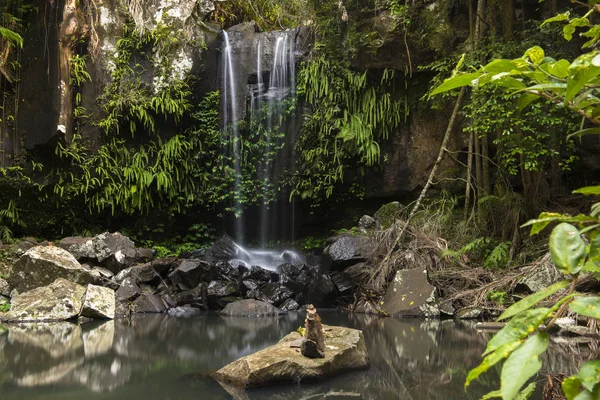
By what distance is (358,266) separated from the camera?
884cm

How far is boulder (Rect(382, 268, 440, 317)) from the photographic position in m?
7.45

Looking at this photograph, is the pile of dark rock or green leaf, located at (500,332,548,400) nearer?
green leaf, located at (500,332,548,400)

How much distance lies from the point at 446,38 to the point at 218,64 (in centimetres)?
520

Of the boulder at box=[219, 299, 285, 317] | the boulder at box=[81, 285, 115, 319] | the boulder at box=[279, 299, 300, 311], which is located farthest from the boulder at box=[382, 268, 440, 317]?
the boulder at box=[81, 285, 115, 319]

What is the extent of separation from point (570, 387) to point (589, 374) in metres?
0.05

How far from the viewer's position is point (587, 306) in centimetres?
69

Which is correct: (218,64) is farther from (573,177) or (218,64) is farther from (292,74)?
(573,177)

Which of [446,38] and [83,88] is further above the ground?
[446,38]

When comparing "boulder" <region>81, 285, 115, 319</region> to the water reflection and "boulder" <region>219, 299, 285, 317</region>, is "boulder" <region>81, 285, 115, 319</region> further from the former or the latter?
"boulder" <region>219, 299, 285, 317</region>

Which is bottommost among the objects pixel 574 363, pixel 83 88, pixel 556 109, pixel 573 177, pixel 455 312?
pixel 455 312

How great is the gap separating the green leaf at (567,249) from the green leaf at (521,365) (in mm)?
107

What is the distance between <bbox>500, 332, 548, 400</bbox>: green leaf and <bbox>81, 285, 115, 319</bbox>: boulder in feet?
24.6

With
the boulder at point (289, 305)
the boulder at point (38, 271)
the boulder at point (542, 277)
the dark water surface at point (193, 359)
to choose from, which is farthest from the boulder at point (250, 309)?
the boulder at point (542, 277)

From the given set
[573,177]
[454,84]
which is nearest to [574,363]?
[454,84]
